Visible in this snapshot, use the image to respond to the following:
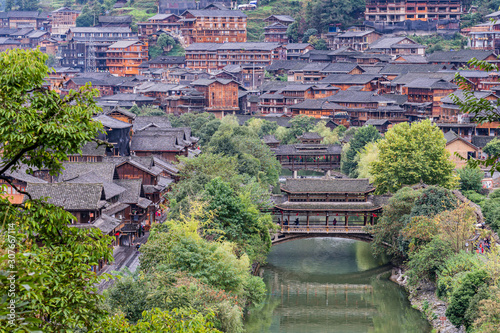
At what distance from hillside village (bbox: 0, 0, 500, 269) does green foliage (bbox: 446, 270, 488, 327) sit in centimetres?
2177

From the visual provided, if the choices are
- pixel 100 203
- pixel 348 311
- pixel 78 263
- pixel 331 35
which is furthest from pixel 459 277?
pixel 331 35

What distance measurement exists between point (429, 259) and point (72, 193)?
1835 cm

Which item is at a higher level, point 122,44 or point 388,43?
point 388,43

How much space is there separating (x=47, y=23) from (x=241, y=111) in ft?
172

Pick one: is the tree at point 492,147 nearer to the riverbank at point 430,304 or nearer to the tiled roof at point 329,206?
the tiled roof at point 329,206

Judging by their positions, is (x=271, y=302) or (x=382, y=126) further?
(x=382, y=126)

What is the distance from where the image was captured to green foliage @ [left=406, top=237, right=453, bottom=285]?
32.3 m

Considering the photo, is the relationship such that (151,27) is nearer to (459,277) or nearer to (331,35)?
(331,35)

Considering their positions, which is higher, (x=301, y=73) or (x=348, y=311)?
(x=301, y=73)

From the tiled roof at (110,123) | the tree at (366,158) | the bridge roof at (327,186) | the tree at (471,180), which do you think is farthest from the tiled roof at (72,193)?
the tree at (471,180)

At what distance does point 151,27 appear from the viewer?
4414 inches

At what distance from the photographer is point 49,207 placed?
8508mm

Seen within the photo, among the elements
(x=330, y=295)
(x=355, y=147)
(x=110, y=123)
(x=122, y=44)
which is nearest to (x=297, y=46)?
(x=122, y=44)

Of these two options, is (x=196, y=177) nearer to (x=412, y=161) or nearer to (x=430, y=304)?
(x=430, y=304)
